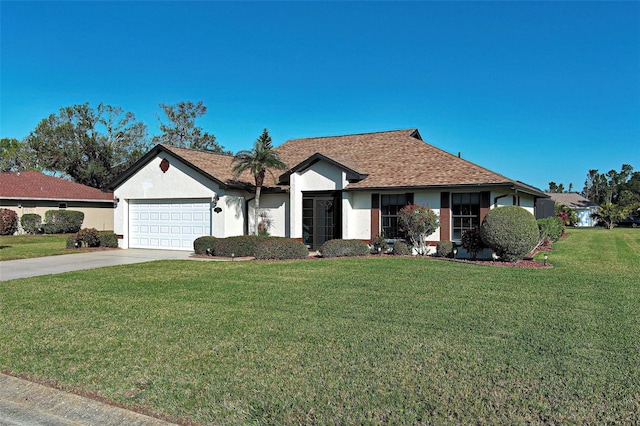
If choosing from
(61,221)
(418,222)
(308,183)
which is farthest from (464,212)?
(61,221)

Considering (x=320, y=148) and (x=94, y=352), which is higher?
(x=320, y=148)

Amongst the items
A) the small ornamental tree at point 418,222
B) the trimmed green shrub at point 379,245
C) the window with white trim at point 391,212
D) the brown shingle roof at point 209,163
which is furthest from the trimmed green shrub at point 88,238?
the small ornamental tree at point 418,222

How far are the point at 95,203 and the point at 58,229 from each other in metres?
4.39

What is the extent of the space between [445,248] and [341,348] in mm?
11671

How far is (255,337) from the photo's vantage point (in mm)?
6379

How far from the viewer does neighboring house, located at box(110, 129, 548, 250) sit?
688 inches

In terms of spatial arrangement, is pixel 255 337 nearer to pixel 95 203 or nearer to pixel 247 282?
pixel 247 282

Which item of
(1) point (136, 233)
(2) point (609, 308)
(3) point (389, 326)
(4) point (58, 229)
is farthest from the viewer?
(4) point (58, 229)

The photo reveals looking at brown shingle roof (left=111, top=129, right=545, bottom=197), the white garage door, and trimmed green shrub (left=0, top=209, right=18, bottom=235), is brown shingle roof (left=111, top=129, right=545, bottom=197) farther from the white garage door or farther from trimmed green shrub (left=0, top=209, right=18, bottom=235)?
trimmed green shrub (left=0, top=209, right=18, bottom=235)

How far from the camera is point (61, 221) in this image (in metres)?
31.7

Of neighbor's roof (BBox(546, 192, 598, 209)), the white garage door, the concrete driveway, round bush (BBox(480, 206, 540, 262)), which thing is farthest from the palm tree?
neighbor's roof (BBox(546, 192, 598, 209))

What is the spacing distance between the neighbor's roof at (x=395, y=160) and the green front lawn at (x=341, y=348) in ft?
22.9

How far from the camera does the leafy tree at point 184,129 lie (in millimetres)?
52500

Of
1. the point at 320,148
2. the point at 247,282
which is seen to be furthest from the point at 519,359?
the point at 320,148
